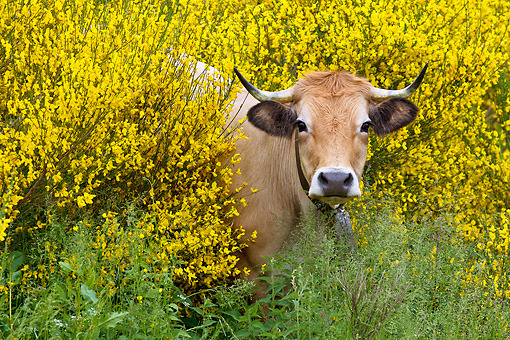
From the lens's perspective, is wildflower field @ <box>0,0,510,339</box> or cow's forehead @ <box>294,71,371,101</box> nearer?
wildflower field @ <box>0,0,510,339</box>

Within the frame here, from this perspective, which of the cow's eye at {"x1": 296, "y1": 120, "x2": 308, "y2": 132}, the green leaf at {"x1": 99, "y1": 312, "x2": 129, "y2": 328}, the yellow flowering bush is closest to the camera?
the green leaf at {"x1": 99, "y1": 312, "x2": 129, "y2": 328}

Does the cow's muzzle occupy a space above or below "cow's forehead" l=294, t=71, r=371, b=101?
below

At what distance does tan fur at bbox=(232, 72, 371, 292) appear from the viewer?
14.5 feet

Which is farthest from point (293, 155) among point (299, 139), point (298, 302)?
point (298, 302)

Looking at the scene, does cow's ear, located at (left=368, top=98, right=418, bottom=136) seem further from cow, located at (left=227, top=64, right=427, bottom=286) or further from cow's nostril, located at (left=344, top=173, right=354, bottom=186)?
cow's nostril, located at (left=344, top=173, right=354, bottom=186)

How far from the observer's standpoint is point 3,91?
4.32 meters

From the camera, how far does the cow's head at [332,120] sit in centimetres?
418

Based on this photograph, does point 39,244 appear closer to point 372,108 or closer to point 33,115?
point 33,115

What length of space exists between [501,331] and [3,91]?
3.62 m

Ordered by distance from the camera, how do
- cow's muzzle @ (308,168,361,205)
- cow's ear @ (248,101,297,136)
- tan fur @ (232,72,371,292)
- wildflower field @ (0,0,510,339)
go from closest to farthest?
wildflower field @ (0,0,510,339), cow's muzzle @ (308,168,361,205), tan fur @ (232,72,371,292), cow's ear @ (248,101,297,136)

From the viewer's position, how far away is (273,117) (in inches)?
188

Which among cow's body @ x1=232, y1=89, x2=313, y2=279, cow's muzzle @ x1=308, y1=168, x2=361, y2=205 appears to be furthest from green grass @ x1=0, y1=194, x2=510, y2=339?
cow's muzzle @ x1=308, y1=168, x2=361, y2=205

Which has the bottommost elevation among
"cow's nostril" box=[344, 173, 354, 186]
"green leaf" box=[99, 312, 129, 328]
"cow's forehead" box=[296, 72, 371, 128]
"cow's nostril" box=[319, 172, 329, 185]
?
"green leaf" box=[99, 312, 129, 328]

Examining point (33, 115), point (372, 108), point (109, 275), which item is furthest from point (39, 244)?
point (372, 108)
